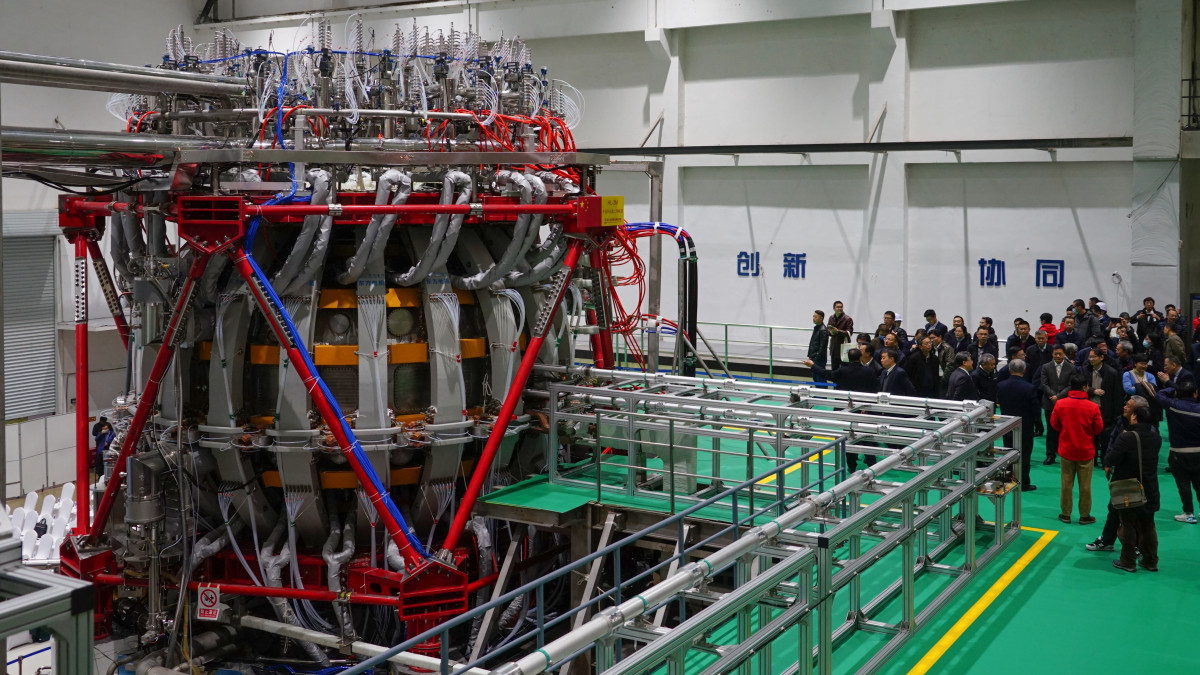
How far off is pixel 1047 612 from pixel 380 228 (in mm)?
7370

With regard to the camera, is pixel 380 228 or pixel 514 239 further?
pixel 514 239

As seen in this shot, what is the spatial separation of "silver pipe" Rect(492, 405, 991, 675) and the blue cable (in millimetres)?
4336

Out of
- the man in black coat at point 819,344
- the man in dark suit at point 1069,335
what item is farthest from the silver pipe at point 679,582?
the man in black coat at point 819,344

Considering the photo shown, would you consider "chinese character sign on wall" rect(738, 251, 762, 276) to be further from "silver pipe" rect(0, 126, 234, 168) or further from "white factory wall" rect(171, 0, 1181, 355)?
"silver pipe" rect(0, 126, 234, 168)

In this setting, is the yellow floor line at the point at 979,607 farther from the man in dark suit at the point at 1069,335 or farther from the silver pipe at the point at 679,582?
the man in dark suit at the point at 1069,335

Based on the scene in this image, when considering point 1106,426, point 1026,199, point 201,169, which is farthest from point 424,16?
point 1106,426

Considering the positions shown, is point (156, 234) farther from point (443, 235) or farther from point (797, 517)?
point (797, 517)

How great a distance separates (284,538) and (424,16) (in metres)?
18.5

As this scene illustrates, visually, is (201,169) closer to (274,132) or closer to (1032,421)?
(274,132)

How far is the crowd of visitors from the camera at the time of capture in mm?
11320

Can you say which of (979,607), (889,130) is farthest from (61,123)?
(979,607)

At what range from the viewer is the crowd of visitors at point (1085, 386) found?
11320 mm

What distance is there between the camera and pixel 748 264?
25.0 metres

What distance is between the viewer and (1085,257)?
69.4 feet
